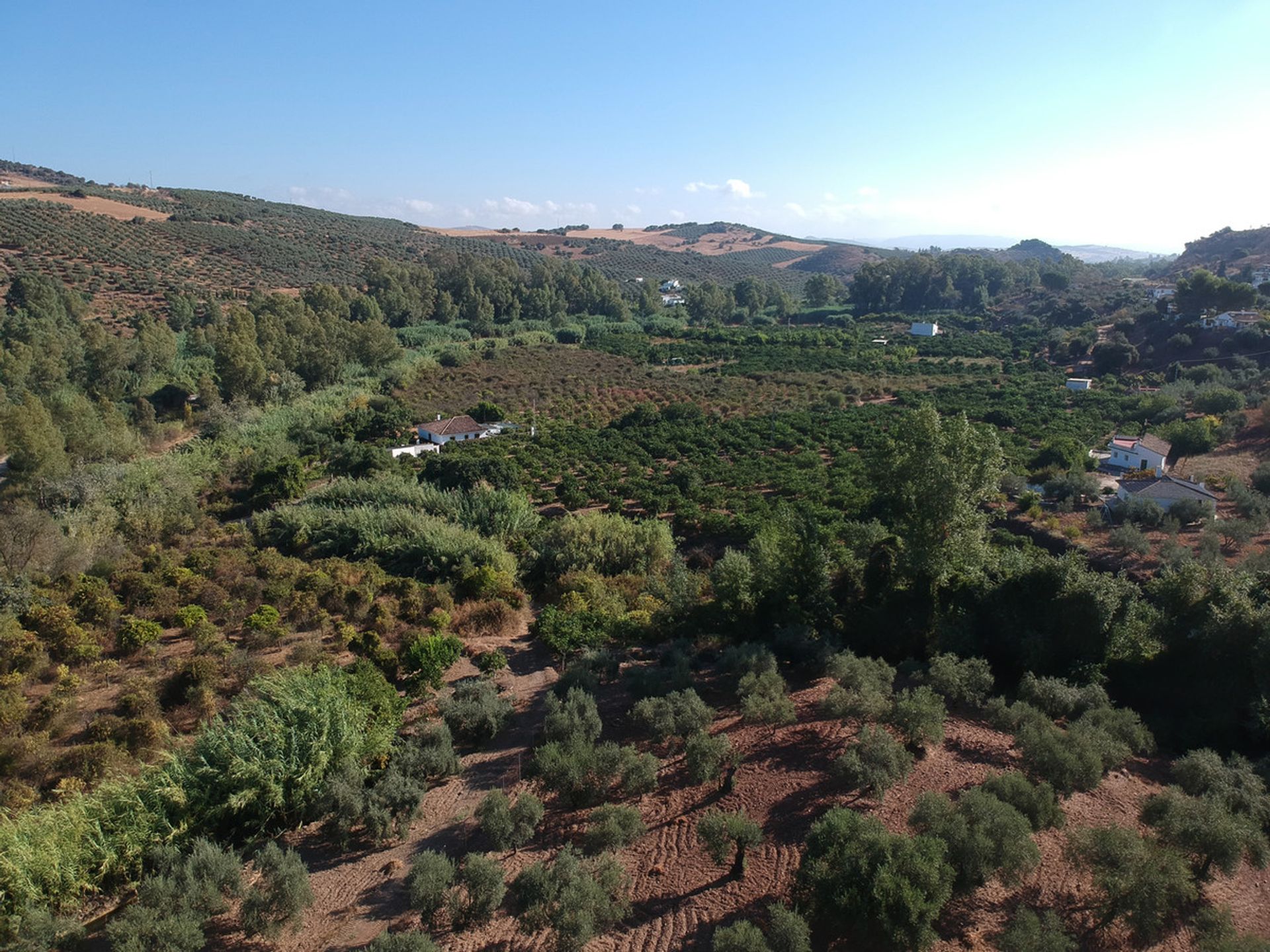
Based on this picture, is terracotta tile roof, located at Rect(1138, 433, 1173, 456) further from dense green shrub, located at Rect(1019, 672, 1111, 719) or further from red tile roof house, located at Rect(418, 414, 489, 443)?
red tile roof house, located at Rect(418, 414, 489, 443)

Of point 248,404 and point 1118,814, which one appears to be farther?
point 248,404

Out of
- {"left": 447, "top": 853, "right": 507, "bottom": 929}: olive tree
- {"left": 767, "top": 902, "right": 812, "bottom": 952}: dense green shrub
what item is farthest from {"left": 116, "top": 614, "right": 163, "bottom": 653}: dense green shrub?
{"left": 767, "top": 902, "right": 812, "bottom": 952}: dense green shrub

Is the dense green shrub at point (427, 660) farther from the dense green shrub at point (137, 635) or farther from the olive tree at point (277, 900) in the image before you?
the dense green shrub at point (137, 635)

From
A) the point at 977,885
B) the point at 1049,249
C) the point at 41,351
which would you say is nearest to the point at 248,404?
the point at 41,351

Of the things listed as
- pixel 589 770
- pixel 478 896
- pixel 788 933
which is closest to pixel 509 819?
pixel 478 896

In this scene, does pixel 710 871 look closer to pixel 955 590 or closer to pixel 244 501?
pixel 955 590
